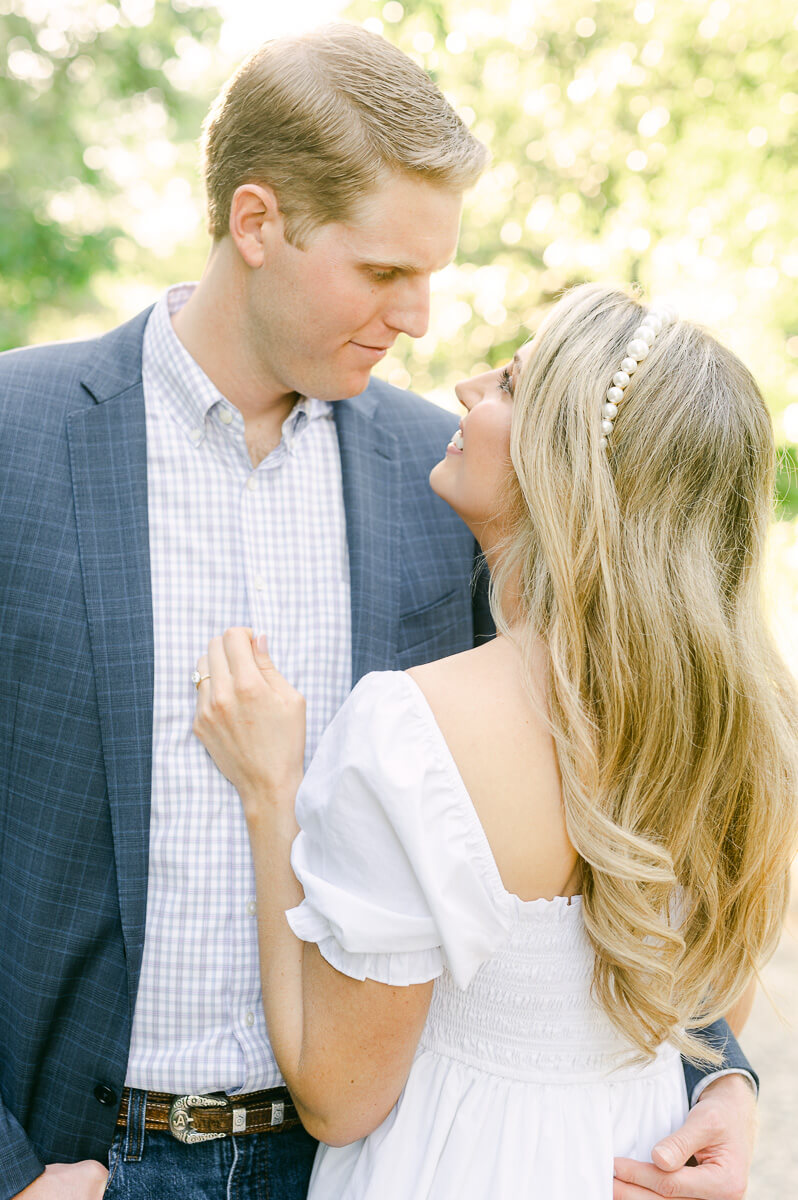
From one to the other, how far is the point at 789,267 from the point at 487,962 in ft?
18.4

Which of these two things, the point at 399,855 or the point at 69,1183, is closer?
the point at 399,855

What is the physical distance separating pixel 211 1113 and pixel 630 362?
4.58 ft

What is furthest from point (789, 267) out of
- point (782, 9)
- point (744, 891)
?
point (744, 891)

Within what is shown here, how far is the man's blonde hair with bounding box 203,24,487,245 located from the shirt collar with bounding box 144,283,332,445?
314 mm

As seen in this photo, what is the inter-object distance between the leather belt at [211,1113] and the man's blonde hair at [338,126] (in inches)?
61.7

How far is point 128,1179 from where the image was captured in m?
1.76

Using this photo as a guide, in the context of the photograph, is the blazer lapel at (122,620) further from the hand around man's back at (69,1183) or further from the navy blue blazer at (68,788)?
the hand around man's back at (69,1183)

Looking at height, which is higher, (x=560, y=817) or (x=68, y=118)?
(x=68, y=118)

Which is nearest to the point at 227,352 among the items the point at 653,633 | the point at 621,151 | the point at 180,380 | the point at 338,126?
the point at 180,380

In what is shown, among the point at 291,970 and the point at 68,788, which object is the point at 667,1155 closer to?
the point at 291,970

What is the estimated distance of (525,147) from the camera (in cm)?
721

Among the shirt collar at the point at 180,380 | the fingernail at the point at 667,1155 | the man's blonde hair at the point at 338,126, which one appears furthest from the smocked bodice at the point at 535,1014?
the man's blonde hair at the point at 338,126

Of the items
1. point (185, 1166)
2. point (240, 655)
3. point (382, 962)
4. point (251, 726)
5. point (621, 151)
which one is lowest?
point (185, 1166)

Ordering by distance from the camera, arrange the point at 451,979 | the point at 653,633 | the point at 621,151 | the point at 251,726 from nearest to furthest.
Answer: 1. the point at 653,633
2. the point at 451,979
3. the point at 251,726
4. the point at 621,151
